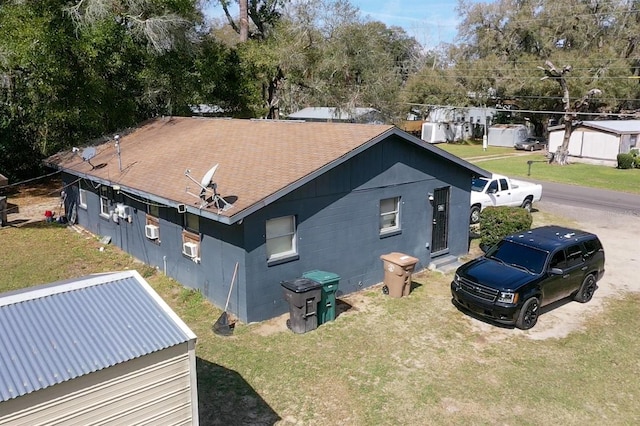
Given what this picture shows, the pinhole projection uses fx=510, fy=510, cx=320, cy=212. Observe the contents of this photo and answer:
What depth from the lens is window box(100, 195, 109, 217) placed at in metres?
17.3

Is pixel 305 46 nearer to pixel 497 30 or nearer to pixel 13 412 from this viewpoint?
pixel 13 412

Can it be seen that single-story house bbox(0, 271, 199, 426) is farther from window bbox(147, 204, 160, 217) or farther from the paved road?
the paved road

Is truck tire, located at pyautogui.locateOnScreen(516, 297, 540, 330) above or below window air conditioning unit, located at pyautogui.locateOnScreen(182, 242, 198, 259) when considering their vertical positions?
below

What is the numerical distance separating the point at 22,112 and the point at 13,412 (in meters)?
28.6

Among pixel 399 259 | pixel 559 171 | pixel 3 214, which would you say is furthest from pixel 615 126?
pixel 3 214

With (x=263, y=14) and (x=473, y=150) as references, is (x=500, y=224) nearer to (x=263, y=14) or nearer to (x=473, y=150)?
(x=263, y=14)

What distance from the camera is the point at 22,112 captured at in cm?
2889

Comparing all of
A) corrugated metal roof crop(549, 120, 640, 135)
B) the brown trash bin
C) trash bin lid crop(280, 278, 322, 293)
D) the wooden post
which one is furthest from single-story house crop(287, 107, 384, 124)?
trash bin lid crop(280, 278, 322, 293)

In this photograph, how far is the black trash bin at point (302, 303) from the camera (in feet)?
35.1

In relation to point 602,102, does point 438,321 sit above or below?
below

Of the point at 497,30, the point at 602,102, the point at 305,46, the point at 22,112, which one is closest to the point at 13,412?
the point at 22,112

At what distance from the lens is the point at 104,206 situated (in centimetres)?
1758

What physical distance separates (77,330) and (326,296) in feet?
20.7

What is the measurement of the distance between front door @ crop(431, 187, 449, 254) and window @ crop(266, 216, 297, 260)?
516 cm
